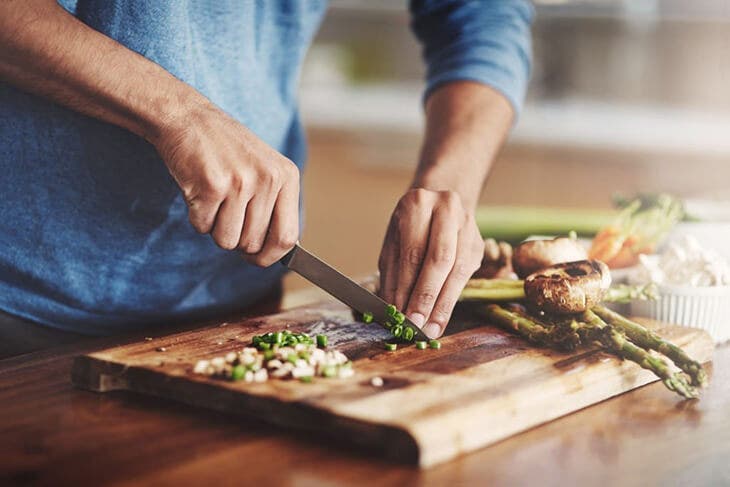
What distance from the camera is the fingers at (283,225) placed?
1043 millimetres

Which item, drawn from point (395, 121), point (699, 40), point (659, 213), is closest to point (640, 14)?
point (699, 40)

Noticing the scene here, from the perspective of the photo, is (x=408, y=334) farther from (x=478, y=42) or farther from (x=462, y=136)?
(x=478, y=42)

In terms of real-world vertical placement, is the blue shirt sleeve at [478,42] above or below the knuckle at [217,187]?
above

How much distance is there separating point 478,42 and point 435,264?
1.79 ft

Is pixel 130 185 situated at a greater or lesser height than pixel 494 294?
greater

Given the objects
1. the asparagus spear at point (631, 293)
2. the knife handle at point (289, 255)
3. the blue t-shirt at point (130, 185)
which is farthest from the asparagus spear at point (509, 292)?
the blue t-shirt at point (130, 185)

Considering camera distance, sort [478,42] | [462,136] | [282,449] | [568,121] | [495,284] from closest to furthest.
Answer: [282,449]
[495,284]
[462,136]
[478,42]
[568,121]

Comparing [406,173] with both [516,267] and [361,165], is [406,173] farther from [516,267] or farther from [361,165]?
[516,267]

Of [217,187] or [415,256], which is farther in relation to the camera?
[415,256]

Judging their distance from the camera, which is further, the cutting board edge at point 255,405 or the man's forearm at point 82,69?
the man's forearm at point 82,69

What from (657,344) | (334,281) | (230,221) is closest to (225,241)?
(230,221)

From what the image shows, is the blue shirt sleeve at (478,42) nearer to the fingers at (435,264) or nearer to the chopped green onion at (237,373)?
the fingers at (435,264)

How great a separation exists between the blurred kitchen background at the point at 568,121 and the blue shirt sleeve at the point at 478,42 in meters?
1.69

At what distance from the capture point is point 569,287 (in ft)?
3.64
